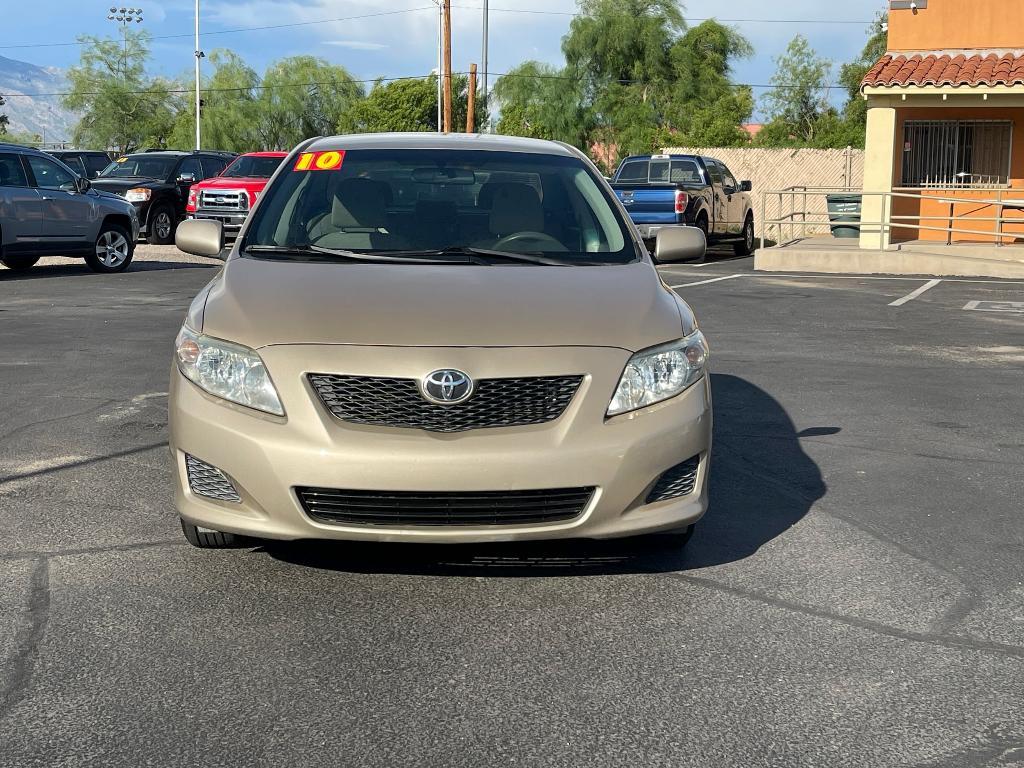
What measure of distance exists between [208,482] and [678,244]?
110 inches

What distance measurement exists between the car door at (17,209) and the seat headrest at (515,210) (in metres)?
13.2

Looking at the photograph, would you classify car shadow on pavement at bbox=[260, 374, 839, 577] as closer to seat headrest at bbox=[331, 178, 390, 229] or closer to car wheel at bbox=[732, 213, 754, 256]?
seat headrest at bbox=[331, 178, 390, 229]

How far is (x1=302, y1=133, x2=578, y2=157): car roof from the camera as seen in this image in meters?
6.31

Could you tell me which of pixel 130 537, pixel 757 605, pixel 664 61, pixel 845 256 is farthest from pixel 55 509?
pixel 664 61

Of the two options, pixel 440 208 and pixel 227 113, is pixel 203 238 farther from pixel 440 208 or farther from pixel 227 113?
pixel 227 113

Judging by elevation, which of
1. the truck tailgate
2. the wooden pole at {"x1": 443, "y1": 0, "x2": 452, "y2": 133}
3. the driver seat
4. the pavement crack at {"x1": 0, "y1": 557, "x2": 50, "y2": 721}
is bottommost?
the pavement crack at {"x1": 0, "y1": 557, "x2": 50, "y2": 721}

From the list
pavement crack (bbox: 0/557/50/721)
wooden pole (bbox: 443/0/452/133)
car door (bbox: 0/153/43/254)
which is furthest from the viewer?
wooden pole (bbox: 443/0/452/133)

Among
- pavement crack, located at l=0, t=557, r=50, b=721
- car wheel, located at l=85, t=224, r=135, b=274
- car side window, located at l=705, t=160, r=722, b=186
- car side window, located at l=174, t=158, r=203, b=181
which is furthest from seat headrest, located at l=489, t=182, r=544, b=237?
car side window, located at l=174, t=158, r=203, b=181

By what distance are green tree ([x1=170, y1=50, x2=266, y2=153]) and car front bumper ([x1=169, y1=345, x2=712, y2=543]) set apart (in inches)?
2916

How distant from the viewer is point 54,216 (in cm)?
1805

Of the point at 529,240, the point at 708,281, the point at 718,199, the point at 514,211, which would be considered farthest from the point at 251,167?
the point at 529,240

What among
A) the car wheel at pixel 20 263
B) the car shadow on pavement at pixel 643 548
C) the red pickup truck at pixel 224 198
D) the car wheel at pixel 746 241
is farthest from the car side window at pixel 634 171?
the car shadow on pavement at pixel 643 548

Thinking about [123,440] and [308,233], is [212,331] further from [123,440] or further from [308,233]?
[123,440]

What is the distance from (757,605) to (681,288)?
12860 mm
